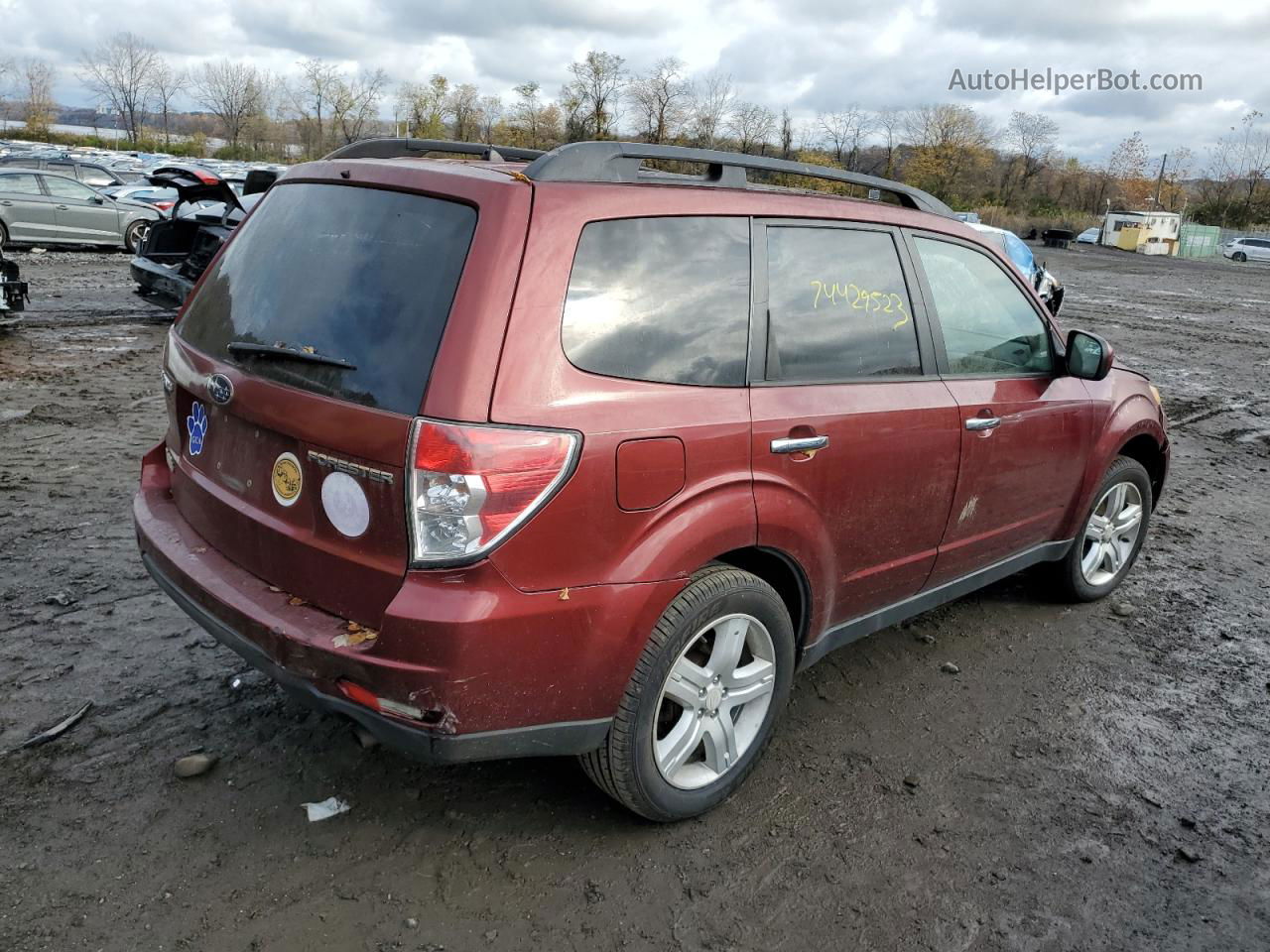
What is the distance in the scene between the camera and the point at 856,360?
314 centimetres

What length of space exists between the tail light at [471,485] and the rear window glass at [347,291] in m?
0.15

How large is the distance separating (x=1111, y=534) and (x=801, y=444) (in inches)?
101

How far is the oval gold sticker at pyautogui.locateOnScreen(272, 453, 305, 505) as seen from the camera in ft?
8.21

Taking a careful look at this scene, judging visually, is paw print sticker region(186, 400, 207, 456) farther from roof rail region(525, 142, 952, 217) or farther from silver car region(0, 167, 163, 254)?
silver car region(0, 167, 163, 254)

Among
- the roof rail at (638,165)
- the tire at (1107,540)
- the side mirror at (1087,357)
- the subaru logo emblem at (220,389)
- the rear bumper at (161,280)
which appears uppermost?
the roof rail at (638,165)

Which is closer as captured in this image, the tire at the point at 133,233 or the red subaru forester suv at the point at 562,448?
the red subaru forester suv at the point at 562,448

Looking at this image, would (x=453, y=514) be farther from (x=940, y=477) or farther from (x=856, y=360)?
(x=940, y=477)

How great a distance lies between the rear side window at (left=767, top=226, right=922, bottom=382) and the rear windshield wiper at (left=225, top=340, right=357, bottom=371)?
121 cm

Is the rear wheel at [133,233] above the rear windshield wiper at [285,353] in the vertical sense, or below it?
below

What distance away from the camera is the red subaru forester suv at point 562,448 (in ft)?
7.47

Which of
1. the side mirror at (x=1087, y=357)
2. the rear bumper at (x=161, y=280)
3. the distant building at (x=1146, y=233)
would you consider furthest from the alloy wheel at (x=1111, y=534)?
the distant building at (x=1146, y=233)

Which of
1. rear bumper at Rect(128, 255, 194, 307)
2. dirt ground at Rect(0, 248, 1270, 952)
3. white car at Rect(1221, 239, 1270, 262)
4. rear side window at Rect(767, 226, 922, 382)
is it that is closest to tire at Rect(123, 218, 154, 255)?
rear bumper at Rect(128, 255, 194, 307)

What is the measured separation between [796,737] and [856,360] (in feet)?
4.34

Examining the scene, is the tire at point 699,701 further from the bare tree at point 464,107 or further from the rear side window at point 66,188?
the bare tree at point 464,107
